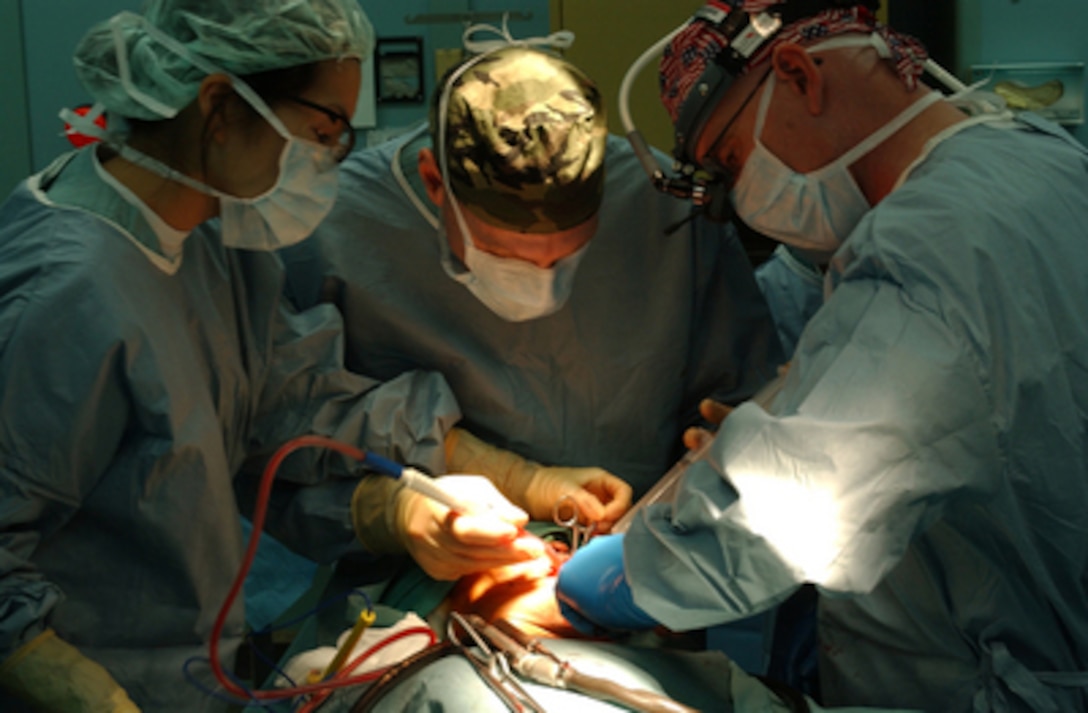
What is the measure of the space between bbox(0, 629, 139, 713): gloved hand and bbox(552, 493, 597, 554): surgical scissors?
92 centimetres

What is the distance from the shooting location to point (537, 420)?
2.34 m

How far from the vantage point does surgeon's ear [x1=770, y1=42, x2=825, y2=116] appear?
5.90 ft

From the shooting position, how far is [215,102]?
182 cm

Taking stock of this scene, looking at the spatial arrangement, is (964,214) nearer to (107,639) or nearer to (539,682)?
(539,682)

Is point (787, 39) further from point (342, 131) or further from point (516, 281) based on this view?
point (342, 131)

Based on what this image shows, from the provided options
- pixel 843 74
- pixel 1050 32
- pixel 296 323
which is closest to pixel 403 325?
pixel 296 323

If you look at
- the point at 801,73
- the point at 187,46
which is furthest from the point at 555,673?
the point at 187,46

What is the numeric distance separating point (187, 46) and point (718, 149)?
40.2 inches

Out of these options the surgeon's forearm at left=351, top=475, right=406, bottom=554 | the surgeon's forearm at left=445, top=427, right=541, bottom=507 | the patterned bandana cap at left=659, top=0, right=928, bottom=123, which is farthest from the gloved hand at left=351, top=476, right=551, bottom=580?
the patterned bandana cap at left=659, top=0, right=928, bottom=123

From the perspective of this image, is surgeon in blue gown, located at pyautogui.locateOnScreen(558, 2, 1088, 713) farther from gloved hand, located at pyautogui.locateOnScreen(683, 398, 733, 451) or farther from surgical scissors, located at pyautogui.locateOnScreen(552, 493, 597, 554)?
gloved hand, located at pyautogui.locateOnScreen(683, 398, 733, 451)

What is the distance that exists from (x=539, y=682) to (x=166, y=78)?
1.22 meters

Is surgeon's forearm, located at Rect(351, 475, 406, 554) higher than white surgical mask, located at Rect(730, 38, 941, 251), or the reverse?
white surgical mask, located at Rect(730, 38, 941, 251)

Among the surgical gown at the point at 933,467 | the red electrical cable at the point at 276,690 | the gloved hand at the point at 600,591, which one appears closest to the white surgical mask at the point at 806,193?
the surgical gown at the point at 933,467

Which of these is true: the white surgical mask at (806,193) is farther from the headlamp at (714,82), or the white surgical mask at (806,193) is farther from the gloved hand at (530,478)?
the gloved hand at (530,478)
